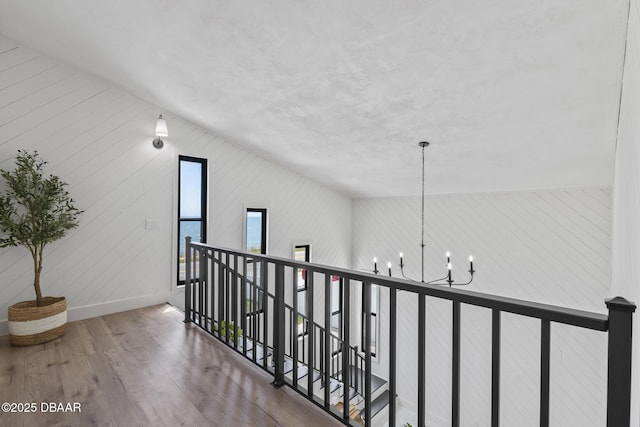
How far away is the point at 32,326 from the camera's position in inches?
106

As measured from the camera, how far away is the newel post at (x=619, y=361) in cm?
85

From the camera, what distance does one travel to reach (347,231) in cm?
673

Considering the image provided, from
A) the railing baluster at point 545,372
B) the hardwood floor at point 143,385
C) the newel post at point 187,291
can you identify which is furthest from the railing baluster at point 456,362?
the newel post at point 187,291

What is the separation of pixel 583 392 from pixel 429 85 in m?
4.50

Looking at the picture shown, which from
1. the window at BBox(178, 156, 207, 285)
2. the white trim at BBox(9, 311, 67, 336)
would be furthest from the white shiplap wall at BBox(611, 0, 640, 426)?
the window at BBox(178, 156, 207, 285)

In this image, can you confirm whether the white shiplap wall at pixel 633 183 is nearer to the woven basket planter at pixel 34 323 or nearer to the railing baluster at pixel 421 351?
the railing baluster at pixel 421 351

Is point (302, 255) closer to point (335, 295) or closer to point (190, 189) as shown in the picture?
point (335, 295)

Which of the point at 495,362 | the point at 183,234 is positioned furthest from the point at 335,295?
the point at 495,362

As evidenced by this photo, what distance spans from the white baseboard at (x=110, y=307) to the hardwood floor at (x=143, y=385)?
37 centimetres

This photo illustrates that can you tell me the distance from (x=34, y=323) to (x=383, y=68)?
374cm

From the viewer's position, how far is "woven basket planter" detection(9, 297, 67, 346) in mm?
2664

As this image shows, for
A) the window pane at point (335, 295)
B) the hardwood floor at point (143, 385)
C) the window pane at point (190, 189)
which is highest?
the window pane at point (190, 189)

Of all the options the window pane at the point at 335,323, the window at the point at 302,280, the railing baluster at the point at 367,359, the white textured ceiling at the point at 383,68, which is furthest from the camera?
the window pane at the point at 335,323

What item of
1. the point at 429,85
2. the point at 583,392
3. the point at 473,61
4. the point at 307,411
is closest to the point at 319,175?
the point at 429,85
